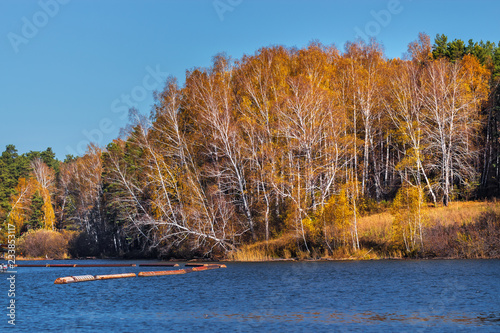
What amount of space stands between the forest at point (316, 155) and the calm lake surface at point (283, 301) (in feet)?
24.6

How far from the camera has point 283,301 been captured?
27.8 metres

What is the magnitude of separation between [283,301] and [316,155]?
3614 cm

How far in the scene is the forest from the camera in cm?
5109

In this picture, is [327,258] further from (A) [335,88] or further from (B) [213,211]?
(A) [335,88]

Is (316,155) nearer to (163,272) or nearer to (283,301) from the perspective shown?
(163,272)

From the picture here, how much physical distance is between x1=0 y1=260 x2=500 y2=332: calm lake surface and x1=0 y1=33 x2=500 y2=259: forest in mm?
7507

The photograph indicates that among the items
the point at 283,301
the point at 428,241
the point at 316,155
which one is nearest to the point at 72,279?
the point at 283,301

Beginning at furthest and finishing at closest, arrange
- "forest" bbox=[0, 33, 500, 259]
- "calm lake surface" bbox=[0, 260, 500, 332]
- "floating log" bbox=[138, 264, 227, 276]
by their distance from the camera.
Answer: "forest" bbox=[0, 33, 500, 259], "floating log" bbox=[138, 264, 227, 276], "calm lake surface" bbox=[0, 260, 500, 332]

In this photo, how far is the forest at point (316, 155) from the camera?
51.1m

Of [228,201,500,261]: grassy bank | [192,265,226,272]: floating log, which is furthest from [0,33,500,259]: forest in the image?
[192,265,226,272]: floating log

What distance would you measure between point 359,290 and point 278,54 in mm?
43169

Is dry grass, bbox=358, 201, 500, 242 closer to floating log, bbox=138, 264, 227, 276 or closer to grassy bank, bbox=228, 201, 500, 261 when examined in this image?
grassy bank, bbox=228, 201, 500, 261

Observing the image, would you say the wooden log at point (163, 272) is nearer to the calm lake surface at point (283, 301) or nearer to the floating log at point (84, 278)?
the floating log at point (84, 278)

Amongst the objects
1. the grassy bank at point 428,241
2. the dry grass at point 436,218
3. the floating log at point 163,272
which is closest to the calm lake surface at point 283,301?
the floating log at point 163,272
